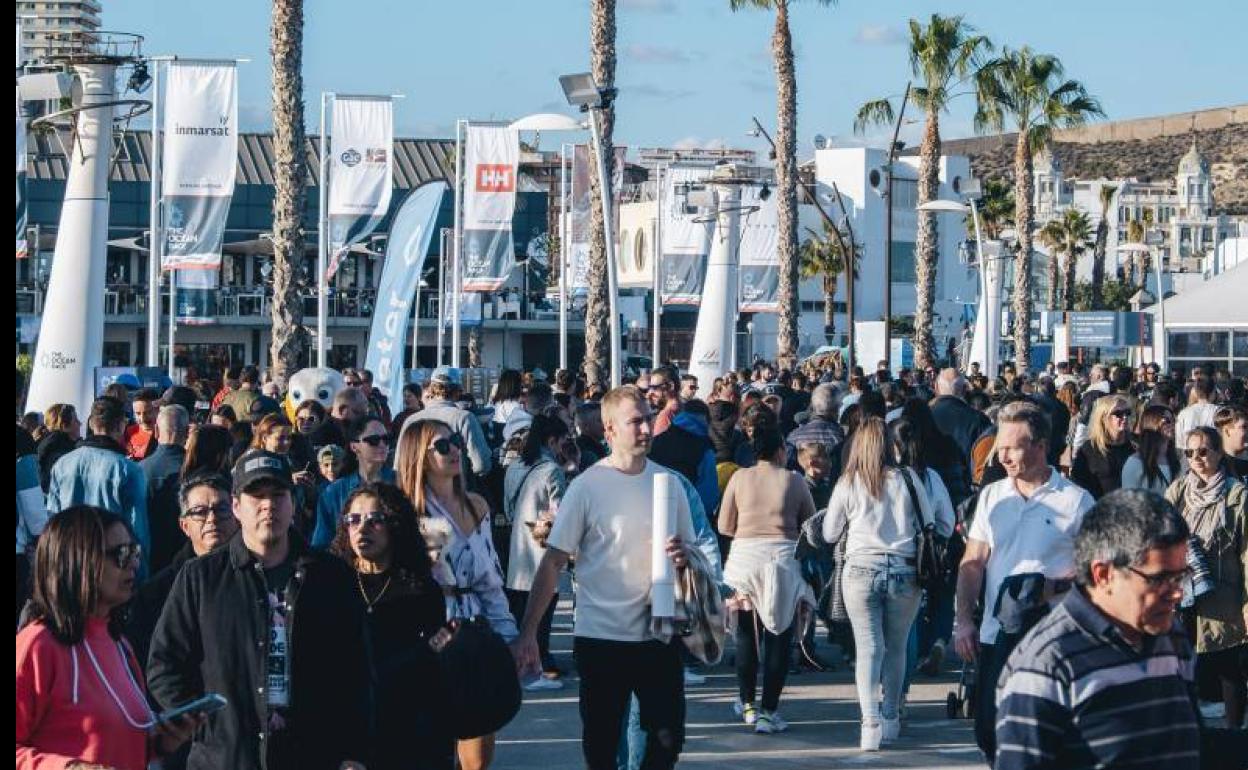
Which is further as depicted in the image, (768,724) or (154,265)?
(154,265)

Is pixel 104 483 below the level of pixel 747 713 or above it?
above

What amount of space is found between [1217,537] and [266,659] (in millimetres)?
5374

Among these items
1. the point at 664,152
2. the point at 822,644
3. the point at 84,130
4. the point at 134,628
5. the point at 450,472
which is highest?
the point at 664,152

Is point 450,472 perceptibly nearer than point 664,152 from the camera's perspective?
Yes

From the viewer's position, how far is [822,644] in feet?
46.4

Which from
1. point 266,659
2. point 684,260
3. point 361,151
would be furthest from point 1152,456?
point 684,260

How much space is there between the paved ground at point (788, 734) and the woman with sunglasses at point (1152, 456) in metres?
1.72

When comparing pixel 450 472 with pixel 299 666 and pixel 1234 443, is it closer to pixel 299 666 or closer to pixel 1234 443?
pixel 299 666

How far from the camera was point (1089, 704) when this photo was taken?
4.26m

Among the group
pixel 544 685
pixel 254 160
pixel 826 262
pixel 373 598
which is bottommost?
pixel 544 685

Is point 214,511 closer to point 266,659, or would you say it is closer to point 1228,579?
point 266,659

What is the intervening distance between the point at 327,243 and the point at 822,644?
2030cm

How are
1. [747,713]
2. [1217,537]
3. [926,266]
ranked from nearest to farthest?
1. [1217,537]
2. [747,713]
3. [926,266]

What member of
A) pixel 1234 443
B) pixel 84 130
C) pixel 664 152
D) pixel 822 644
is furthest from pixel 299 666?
pixel 664 152
